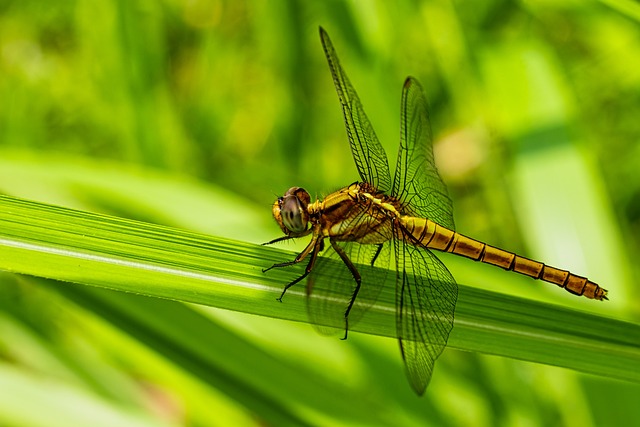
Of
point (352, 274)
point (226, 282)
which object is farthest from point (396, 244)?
point (226, 282)

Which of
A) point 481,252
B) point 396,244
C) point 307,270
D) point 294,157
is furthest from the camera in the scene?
point 294,157

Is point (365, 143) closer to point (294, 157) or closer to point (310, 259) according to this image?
point (310, 259)

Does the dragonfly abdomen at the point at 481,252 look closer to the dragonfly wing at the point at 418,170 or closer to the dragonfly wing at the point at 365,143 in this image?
the dragonfly wing at the point at 418,170

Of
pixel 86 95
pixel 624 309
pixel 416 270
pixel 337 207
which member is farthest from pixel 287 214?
pixel 86 95

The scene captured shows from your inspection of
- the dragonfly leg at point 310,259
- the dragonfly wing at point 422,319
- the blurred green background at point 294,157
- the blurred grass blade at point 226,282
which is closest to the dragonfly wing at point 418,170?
the blurred green background at point 294,157

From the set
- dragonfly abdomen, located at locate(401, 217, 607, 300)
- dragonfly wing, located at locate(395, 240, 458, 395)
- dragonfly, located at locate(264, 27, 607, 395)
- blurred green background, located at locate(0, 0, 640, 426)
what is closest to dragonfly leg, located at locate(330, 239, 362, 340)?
dragonfly, located at locate(264, 27, 607, 395)

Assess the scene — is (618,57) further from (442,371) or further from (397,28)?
(442,371)
